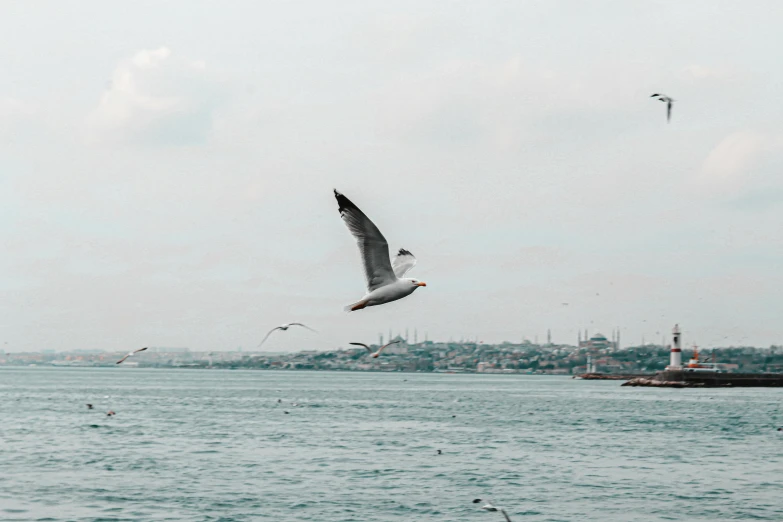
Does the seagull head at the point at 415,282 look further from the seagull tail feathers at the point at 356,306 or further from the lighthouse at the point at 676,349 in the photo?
the lighthouse at the point at 676,349

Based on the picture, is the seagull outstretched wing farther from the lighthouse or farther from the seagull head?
the lighthouse

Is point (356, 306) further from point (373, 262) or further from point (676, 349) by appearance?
point (676, 349)

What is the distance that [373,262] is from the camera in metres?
12.3

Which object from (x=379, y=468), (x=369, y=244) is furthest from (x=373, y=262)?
(x=379, y=468)

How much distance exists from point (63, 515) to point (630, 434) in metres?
37.7

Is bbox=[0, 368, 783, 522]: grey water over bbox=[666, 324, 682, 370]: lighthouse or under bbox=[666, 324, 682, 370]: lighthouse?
under

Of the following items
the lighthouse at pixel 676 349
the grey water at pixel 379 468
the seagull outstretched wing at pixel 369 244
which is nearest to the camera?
the seagull outstretched wing at pixel 369 244

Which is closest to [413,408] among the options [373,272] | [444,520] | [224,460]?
[224,460]

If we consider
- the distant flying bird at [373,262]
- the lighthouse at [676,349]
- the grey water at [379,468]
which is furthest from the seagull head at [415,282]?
the lighthouse at [676,349]

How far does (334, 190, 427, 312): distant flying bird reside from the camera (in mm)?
11641

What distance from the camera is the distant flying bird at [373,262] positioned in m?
11.6

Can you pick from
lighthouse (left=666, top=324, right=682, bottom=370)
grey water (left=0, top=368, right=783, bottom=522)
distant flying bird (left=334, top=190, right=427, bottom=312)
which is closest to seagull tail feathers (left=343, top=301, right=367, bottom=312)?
distant flying bird (left=334, top=190, right=427, bottom=312)

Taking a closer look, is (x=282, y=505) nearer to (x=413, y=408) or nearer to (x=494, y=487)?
(x=494, y=487)

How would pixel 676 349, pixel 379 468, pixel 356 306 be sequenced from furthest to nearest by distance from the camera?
1. pixel 676 349
2. pixel 379 468
3. pixel 356 306
